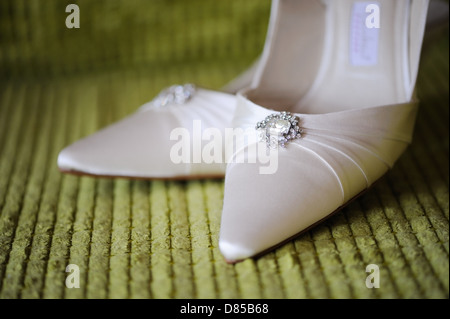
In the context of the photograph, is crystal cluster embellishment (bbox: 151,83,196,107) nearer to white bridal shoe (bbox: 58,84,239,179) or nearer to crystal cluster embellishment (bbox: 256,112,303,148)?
white bridal shoe (bbox: 58,84,239,179)

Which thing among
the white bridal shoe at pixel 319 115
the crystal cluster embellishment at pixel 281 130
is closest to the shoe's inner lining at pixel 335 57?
the white bridal shoe at pixel 319 115

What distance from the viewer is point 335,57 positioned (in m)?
0.77

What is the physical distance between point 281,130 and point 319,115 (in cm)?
5

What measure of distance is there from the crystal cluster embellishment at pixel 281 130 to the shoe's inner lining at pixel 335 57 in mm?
122

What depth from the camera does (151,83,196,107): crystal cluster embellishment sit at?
0.69 m

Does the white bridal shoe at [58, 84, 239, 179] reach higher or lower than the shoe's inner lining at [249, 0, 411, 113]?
lower

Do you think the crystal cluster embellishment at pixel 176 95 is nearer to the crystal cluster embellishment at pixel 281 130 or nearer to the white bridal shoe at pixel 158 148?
the white bridal shoe at pixel 158 148

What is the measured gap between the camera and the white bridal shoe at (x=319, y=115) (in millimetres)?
498

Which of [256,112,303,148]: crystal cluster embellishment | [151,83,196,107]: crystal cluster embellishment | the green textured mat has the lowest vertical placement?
the green textured mat

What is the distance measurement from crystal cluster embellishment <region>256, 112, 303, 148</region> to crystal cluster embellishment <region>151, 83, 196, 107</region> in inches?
7.0

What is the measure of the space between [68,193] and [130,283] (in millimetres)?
227

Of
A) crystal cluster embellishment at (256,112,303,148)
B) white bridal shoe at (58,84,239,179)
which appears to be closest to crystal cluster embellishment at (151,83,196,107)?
white bridal shoe at (58,84,239,179)

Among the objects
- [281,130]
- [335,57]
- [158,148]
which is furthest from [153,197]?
[335,57]
